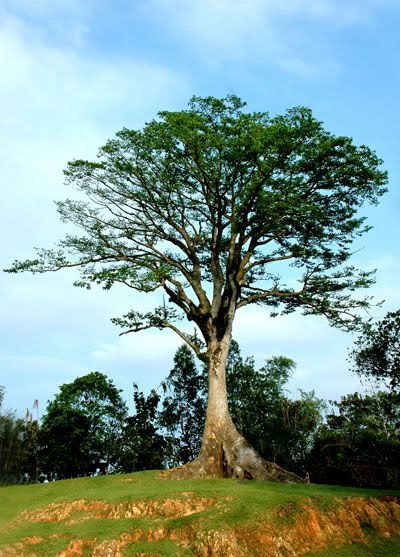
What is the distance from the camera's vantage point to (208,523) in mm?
11977

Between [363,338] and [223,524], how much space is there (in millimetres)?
12825

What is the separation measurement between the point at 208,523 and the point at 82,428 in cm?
3130

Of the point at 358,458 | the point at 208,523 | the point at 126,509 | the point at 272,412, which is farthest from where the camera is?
the point at 272,412

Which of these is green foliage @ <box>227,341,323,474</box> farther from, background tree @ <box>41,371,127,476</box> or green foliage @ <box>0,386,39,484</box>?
green foliage @ <box>0,386,39,484</box>

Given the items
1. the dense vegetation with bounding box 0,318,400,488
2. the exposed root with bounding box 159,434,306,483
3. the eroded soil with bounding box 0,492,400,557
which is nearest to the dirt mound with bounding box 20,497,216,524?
the eroded soil with bounding box 0,492,400,557

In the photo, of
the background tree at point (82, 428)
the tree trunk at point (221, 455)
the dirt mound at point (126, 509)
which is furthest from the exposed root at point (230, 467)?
the background tree at point (82, 428)

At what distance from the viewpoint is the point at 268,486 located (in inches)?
607

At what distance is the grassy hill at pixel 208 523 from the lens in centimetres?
1158

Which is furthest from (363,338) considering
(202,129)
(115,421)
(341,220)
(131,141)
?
(115,421)

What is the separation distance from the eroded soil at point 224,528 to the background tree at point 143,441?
27.0 meters

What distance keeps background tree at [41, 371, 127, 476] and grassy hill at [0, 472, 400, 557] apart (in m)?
26.6

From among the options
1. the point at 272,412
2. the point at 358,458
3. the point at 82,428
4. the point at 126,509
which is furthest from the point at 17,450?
the point at 126,509

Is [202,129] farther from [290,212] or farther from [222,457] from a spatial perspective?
[222,457]

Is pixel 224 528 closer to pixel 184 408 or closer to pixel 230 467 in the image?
pixel 230 467
